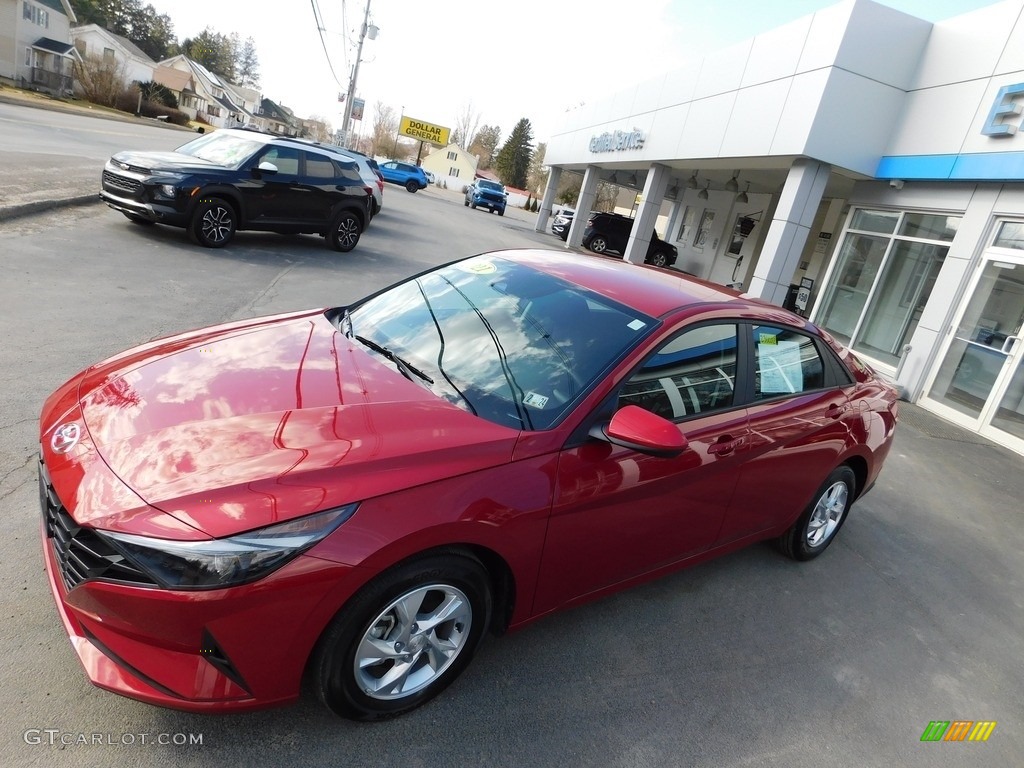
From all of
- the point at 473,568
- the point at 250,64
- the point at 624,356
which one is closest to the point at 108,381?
the point at 473,568

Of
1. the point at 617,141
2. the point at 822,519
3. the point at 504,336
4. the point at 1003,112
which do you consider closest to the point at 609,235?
the point at 617,141

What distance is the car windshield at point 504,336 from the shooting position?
259 cm

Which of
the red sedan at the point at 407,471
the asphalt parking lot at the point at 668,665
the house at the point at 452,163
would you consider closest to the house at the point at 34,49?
the house at the point at 452,163

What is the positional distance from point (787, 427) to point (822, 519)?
115 centimetres

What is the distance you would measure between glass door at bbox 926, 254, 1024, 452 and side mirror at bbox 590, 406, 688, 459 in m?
8.45

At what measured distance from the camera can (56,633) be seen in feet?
7.70

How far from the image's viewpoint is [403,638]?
86.3 inches

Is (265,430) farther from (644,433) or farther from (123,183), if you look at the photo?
(123,183)

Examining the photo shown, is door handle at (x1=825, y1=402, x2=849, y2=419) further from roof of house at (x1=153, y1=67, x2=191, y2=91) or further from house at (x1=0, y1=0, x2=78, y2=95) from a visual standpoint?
roof of house at (x1=153, y1=67, x2=191, y2=91)

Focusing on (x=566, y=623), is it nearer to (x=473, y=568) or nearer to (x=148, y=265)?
(x=473, y=568)

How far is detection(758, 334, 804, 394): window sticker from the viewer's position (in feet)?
11.0

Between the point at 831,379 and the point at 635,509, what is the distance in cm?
196

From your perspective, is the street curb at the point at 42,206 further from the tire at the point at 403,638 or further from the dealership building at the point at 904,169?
the dealership building at the point at 904,169

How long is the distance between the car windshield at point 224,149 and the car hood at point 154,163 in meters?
0.38
